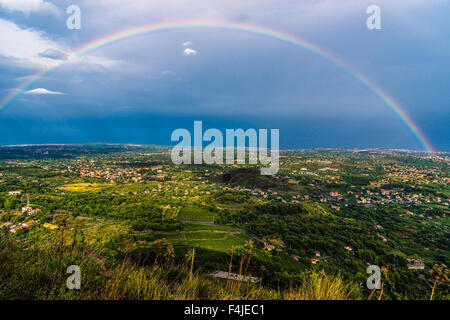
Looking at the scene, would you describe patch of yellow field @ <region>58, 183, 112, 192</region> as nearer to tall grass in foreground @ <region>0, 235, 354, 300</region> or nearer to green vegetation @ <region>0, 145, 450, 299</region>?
green vegetation @ <region>0, 145, 450, 299</region>

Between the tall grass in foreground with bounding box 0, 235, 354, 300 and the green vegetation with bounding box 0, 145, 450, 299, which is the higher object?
the tall grass in foreground with bounding box 0, 235, 354, 300

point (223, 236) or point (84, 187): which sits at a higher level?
point (84, 187)

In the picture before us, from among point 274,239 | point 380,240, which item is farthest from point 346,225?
point 274,239

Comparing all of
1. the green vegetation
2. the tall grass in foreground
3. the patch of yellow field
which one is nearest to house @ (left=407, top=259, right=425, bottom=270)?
the green vegetation

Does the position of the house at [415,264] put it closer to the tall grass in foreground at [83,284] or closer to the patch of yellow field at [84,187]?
the tall grass in foreground at [83,284]

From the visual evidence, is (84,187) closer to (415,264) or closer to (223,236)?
(223,236)

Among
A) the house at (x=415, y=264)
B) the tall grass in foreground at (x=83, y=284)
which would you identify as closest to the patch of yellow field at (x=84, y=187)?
the tall grass in foreground at (x=83, y=284)

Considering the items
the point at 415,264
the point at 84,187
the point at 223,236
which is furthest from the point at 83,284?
the point at 84,187

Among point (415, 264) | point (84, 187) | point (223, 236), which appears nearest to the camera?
point (415, 264)

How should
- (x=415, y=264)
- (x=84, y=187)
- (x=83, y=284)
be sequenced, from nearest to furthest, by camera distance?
(x=83, y=284) → (x=415, y=264) → (x=84, y=187)

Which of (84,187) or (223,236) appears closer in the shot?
(223,236)
